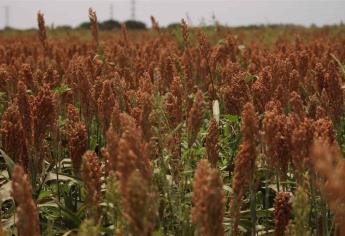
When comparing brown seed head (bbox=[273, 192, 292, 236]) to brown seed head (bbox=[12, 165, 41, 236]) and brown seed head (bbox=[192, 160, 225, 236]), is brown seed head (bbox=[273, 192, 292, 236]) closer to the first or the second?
brown seed head (bbox=[192, 160, 225, 236])

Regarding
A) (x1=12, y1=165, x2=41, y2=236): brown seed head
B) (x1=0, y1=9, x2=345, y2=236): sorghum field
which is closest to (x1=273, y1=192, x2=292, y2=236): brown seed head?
(x1=0, y1=9, x2=345, y2=236): sorghum field

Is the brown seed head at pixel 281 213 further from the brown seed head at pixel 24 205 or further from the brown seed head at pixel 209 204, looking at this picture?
the brown seed head at pixel 24 205

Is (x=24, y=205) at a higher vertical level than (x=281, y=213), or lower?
higher

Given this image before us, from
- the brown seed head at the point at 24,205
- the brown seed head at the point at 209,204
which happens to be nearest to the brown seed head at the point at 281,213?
the brown seed head at the point at 209,204

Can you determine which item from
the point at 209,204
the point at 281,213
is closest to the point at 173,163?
the point at 281,213

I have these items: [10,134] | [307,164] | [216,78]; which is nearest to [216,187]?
[307,164]

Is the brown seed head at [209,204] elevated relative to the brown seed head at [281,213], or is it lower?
elevated

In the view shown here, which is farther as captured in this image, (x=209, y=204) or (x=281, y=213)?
(x=281, y=213)

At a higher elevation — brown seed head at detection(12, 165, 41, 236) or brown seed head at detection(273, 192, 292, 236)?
brown seed head at detection(12, 165, 41, 236)

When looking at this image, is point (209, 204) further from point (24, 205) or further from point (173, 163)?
point (173, 163)

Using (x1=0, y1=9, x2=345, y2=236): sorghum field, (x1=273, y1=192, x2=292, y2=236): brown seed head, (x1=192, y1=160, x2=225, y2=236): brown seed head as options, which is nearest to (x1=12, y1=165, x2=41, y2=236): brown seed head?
(x1=0, y1=9, x2=345, y2=236): sorghum field

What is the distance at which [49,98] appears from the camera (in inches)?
76.2

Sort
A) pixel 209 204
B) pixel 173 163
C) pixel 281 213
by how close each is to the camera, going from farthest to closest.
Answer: pixel 173 163 < pixel 281 213 < pixel 209 204

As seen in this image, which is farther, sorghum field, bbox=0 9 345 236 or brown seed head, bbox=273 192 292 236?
brown seed head, bbox=273 192 292 236
